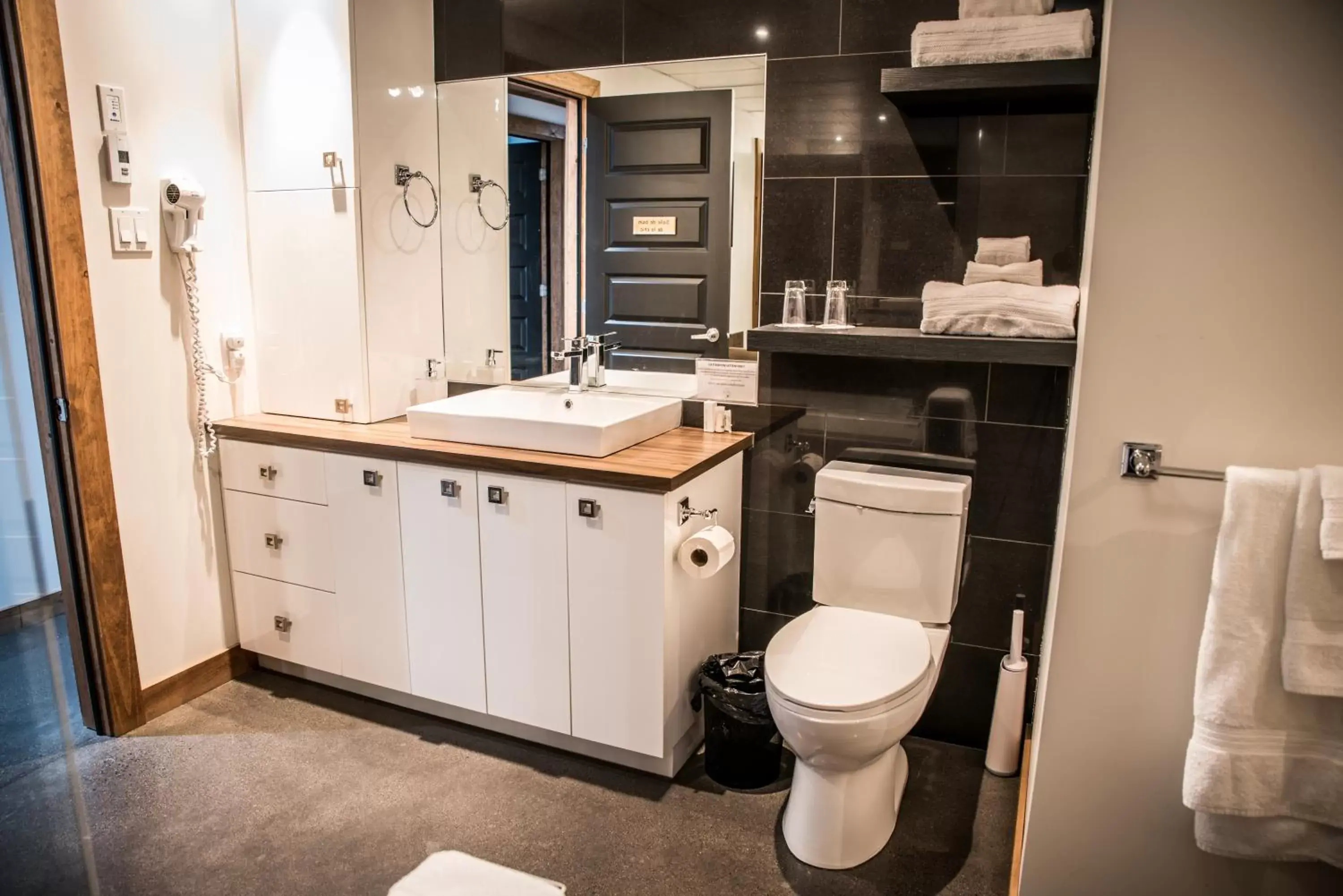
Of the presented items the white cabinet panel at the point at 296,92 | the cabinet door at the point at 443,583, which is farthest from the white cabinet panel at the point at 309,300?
the cabinet door at the point at 443,583

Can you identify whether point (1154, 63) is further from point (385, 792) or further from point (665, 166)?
point (385, 792)

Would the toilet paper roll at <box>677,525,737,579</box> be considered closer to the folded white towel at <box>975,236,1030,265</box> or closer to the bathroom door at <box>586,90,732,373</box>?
the bathroom door at <box>586,90,732,373</box>

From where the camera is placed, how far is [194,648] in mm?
2840

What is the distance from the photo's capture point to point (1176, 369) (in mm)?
1505

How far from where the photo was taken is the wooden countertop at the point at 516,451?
2.23 metres

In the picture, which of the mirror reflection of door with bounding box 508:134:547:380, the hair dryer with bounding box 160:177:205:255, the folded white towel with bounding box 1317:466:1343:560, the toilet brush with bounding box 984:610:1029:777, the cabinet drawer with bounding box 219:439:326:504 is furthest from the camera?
the mirror reflection of door with bounding box 508:134:547:380

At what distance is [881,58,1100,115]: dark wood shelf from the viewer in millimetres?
1944

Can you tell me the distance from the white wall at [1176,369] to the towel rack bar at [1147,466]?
16 mm

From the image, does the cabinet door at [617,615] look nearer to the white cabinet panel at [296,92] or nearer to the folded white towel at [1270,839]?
the folded white towel at [1270,839]

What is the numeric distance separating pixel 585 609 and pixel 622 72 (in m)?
1.60

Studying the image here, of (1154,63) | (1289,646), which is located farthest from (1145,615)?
(1154,63)

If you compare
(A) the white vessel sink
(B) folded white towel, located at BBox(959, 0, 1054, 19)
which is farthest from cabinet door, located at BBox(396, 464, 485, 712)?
(B) folded white towel, located at BBox(959, 0, 1054, 19)

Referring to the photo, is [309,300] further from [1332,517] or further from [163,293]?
[1332,517]

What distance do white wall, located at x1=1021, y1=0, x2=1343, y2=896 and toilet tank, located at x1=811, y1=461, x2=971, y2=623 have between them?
2.01 feet
